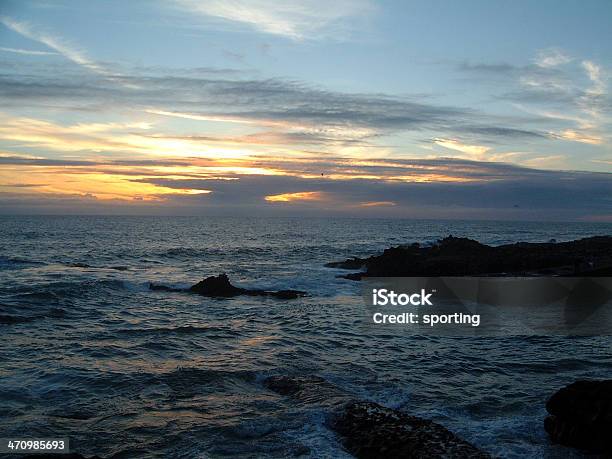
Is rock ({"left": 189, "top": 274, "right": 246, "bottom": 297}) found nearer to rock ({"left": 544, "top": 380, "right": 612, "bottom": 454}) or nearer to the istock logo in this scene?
the istock logo

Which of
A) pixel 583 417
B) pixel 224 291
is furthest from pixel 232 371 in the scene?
pixel 224 291

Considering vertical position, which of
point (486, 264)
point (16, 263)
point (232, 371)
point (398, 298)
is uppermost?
point (486, 264)

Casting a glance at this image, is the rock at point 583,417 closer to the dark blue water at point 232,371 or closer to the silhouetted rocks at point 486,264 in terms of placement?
the dark blue water at point 232,371

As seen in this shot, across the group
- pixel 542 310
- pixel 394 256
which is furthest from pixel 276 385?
pixel 394 256

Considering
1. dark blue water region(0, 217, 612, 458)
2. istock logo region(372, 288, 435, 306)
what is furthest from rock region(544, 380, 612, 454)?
istock logo region(372, 288, 435, 306)

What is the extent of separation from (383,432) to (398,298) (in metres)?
19.8

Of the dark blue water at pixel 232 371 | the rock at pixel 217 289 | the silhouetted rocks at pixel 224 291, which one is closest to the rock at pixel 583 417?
the dark blue water at pixel 232 371

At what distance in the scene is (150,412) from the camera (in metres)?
11.4

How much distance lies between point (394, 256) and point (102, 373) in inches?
1063

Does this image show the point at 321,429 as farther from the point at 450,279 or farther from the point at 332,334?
the point at 450,279

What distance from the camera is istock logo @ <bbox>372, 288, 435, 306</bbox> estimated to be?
27688mm

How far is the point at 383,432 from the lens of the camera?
386 inches

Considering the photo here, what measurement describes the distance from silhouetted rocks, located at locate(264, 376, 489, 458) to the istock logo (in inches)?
617

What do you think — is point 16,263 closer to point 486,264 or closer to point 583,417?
point 486,264
